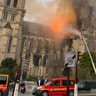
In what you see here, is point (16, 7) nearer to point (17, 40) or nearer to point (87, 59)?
point (17, 40)

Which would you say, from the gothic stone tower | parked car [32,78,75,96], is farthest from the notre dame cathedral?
parked car [32,78,75,96]

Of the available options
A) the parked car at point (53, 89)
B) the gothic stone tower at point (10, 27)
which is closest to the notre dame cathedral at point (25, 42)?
the gothic stone tower at point (10, 27)

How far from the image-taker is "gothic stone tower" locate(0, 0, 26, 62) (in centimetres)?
9304

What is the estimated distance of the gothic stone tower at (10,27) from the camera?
9304cm

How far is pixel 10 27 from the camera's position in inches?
3792

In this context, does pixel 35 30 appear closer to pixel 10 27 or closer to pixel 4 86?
pixel 10 27

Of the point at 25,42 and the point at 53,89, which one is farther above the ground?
the point at 25,42

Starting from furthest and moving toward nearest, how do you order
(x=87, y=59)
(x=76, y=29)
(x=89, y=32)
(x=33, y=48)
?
(x=89, y=32)
(x=33, y=48)
(x=87, y=59)
(x=76, y=29)

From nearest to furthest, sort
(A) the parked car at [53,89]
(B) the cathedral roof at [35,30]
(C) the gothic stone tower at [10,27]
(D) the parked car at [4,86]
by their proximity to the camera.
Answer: (D) the parked car at [4,86]
(A) the parked car at [53,89]
(C) the gothic stone tower at [10,27]
(B) the cathedral roof at [35,30]

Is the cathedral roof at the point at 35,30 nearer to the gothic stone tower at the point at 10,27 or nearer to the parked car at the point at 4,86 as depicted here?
the gothic stone tower at the point at 10,27

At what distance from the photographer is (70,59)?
53.4ft

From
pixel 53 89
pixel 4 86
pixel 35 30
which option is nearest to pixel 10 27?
pixel 35 30

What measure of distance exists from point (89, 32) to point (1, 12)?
42.7m

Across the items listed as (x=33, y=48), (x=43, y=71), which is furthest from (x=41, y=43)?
(x=43, y=71)
